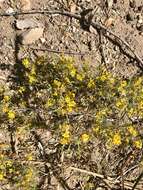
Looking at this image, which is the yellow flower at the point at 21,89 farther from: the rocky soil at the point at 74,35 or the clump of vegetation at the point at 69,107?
the rocky soil at the point at 74,35

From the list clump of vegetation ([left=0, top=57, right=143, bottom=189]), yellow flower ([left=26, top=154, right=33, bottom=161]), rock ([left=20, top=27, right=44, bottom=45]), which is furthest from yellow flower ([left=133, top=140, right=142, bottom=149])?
rock ([left=20, top=27, right=44, bottom=45])

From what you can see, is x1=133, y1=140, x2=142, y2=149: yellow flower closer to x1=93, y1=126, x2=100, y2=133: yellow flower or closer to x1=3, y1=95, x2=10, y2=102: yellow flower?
x1=93, y1=126, x2=100, y2=133: yellow flower

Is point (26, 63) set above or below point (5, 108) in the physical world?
above

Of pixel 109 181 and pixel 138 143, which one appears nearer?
pixel 138 143

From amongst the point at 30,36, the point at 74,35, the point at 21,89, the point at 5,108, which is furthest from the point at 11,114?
the point at 74,35

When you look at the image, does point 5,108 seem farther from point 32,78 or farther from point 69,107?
point 69,107

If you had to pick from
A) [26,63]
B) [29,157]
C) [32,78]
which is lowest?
[29,157]

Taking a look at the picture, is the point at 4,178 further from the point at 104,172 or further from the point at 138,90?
the point at 138,90
